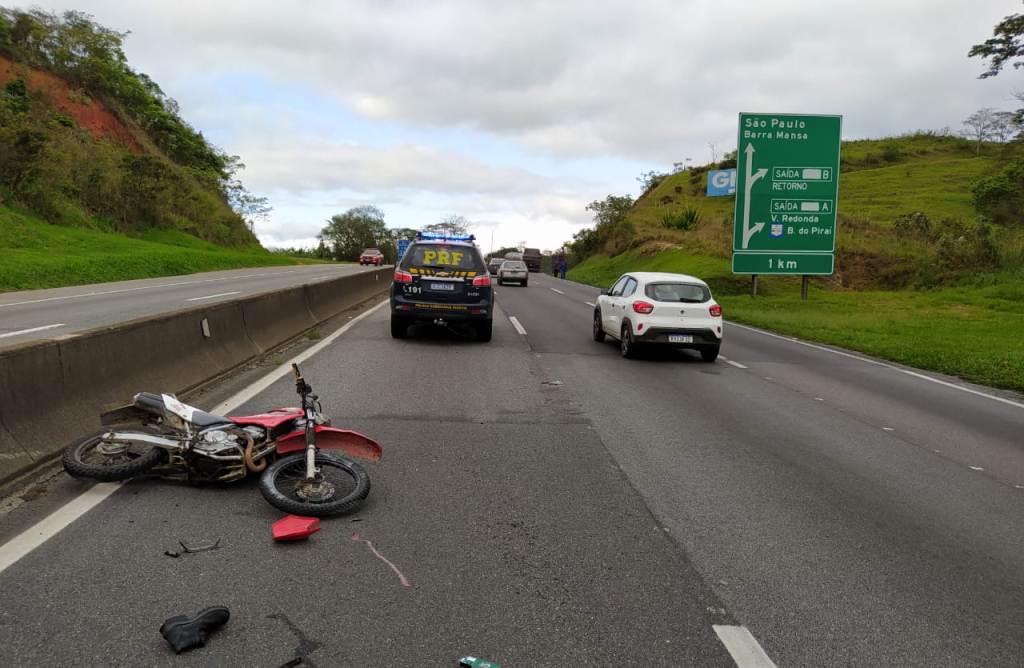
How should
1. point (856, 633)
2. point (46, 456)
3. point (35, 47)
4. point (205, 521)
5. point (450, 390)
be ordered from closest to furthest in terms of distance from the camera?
1. point (856, 633)
2. point (205, 521)
3. point (46, 456)
4. point (450, 390)
5. point (35, 47)

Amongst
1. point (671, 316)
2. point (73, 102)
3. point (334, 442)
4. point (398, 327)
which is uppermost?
point (73, 102)

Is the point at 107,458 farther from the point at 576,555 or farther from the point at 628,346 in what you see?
the point at 628,346

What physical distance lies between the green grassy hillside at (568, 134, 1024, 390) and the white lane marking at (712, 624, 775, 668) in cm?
1050

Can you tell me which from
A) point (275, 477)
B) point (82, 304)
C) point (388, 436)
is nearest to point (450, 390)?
point (388, 436)

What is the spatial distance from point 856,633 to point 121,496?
172 inches

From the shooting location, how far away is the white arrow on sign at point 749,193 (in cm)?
2558

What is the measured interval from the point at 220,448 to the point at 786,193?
2388 cm

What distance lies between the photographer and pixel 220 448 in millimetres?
5219

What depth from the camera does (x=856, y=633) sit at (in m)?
3.59

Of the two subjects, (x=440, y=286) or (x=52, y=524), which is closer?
(x=52, y=524)

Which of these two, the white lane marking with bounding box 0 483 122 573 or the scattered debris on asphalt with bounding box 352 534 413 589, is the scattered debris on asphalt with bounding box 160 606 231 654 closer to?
the scattered debris on asphalt with bounding box 352 534 413 589

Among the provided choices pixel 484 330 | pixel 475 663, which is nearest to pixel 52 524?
pixel 475 663

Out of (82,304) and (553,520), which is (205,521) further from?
(82,304)

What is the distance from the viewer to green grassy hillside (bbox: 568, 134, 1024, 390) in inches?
648
